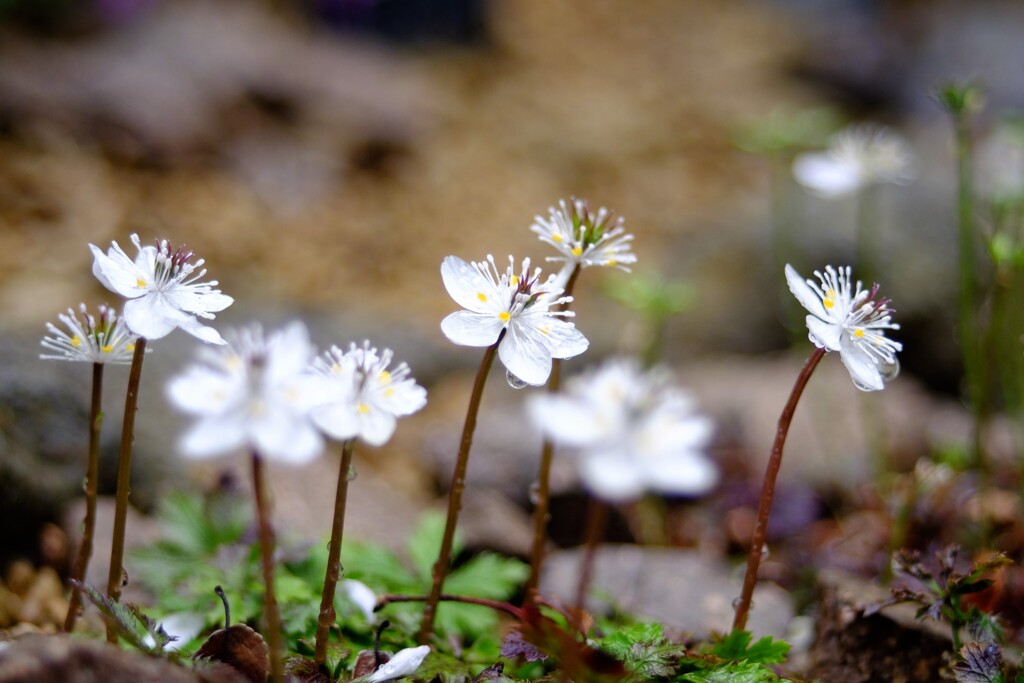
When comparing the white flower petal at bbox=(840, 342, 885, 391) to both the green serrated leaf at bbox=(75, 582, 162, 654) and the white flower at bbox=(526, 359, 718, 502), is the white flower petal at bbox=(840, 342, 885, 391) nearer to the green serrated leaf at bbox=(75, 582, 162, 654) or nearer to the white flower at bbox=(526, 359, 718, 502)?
the white flower at bbox=(526, 359, 718, 502)

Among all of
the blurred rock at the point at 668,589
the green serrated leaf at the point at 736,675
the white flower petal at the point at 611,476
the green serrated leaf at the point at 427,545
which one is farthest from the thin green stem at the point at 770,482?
the green serrated leaf at the point at 427,545

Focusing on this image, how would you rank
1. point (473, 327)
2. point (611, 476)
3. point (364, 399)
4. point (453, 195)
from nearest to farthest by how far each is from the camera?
point (611, 476)
point (364, 399)
point (473, 327)
point (453, 195)

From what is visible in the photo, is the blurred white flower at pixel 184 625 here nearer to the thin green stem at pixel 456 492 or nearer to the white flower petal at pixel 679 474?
the thin green stem at pixel 456 492

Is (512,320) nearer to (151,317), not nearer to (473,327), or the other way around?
(473,327)

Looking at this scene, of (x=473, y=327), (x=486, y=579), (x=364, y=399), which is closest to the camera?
(x=364, y=399)

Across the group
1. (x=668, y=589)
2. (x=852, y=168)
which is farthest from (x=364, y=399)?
(x=852, y=168)

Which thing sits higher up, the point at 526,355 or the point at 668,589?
the point at 526,355

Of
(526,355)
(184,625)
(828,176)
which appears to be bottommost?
(184,625)
